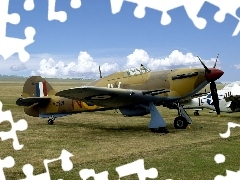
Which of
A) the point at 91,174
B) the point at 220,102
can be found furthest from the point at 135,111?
the point at 220,102

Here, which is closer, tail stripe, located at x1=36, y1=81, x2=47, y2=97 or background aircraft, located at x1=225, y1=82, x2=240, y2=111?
tail stripe, located at x1=36, y1=81, x2=47, y2=97

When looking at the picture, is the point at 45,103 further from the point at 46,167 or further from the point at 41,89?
the point at 46,167

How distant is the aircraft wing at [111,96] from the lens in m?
12.6

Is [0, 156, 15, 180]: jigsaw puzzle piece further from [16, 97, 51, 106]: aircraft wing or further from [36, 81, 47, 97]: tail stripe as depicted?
[36, 81, 47, 97]: tail stripe

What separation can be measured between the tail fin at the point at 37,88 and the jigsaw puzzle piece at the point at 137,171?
439 inches

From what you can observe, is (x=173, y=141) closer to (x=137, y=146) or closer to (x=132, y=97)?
(x=137, y=146)

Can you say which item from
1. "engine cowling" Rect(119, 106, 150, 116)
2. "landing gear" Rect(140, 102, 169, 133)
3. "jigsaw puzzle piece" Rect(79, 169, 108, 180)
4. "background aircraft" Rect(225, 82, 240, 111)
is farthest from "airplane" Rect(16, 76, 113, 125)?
"background aircraft" Rect(225, 82, 240, 111)

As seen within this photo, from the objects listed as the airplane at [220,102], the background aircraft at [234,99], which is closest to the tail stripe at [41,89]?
the airplane at [220,102]

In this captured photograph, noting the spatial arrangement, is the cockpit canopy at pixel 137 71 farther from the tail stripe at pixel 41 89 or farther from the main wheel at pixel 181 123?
the tail stripe at pixel 41 89

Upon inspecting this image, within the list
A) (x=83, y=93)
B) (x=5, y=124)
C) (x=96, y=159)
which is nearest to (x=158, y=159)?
(x=96, y=159)

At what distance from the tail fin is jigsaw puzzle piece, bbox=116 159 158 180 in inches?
439

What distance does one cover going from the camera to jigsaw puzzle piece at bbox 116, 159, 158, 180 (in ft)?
22.4

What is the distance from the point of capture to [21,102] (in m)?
17.0

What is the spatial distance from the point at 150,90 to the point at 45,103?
632 centimetres
